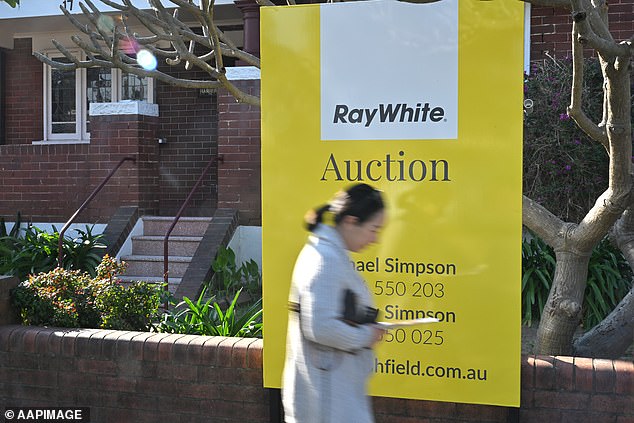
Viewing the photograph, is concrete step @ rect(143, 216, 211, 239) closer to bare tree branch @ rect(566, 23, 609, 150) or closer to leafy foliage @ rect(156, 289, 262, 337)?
leafy foliage @ rect(156, 289, 262, 337)

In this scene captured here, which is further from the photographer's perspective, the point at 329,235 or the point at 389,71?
the point at 389,71

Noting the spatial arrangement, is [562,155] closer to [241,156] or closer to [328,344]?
[241,156]

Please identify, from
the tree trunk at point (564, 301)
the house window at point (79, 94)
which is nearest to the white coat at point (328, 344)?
the tree trunk at point (564, 301)

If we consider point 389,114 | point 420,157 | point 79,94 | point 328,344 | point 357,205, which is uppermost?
point 79,94

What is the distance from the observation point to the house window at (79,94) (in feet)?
44.1

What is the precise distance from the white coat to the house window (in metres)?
10.4

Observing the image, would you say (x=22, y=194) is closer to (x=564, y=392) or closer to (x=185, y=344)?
(x=185, y=344)

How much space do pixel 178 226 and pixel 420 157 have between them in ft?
22.0

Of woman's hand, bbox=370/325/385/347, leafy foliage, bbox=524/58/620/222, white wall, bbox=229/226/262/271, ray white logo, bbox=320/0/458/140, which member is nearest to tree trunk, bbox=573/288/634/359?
ray white logo, bbox=320/0/458/140

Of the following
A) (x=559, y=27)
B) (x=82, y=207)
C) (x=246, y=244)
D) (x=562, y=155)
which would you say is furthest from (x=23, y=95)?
(x=562, y=155)

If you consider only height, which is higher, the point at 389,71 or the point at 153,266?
the point at 389,71

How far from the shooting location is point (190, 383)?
17.7 feet

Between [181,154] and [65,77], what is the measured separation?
2834 millimetres

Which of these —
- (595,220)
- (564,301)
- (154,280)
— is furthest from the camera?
(154,280)
